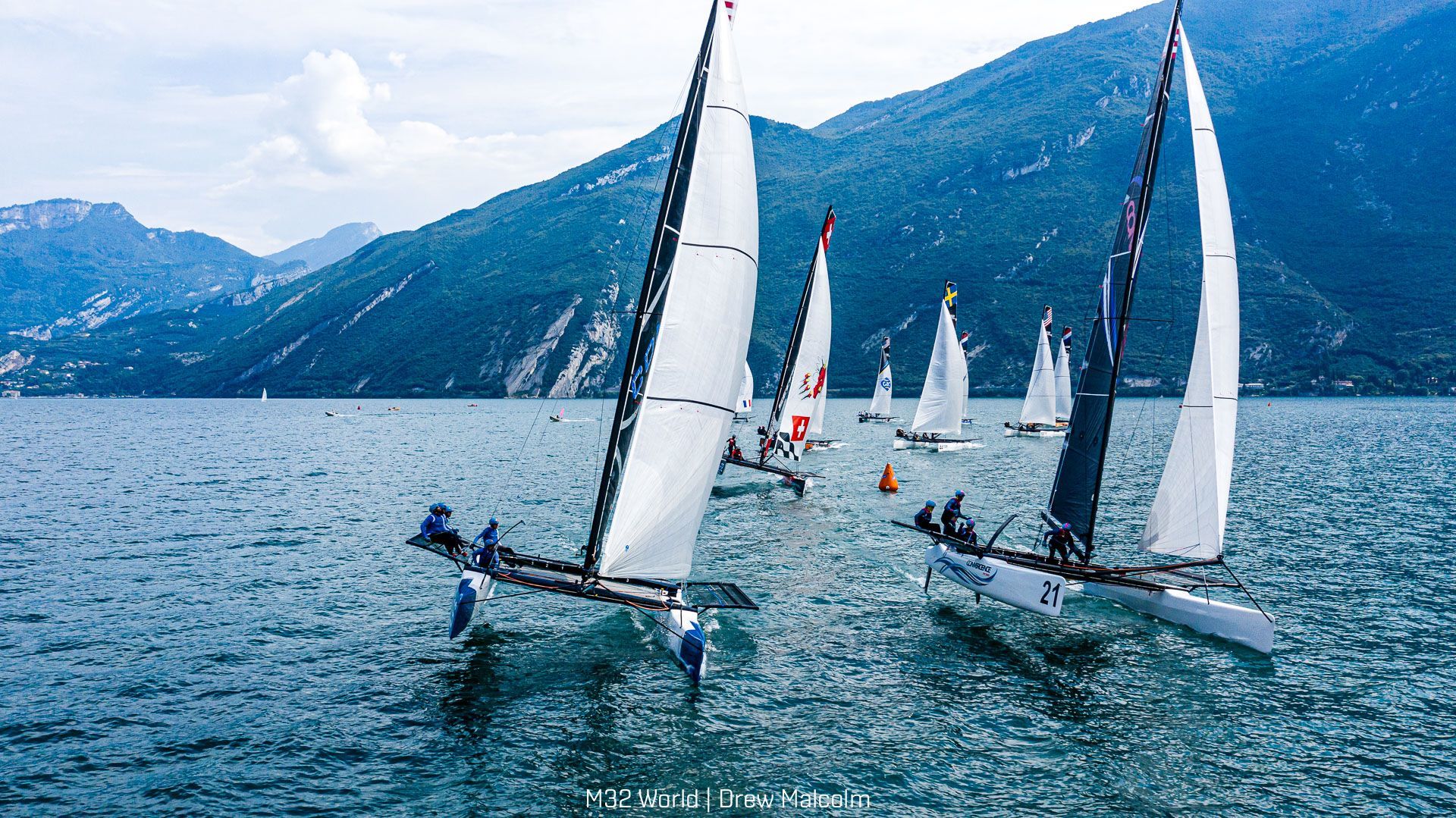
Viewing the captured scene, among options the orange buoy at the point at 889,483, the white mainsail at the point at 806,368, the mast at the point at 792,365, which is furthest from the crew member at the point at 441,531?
the orange buoy at the point at 889,483

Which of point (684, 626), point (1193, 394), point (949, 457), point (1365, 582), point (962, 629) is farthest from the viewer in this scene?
point (949, 457)

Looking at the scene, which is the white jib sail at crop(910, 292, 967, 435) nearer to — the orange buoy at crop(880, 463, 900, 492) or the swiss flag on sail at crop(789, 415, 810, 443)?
the orange buoy at crop(880, 463, 900, 492)

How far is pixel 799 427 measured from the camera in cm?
5438

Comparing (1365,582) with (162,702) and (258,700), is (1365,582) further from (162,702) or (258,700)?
(162,702)

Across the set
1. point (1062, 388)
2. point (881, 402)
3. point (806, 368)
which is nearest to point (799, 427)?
point (806, 368)

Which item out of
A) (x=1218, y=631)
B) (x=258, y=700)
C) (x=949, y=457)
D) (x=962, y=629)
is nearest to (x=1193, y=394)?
(x=1218, y=631)

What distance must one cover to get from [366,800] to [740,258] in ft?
46.9

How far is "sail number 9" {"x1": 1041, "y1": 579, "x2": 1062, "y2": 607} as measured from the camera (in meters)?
24.2

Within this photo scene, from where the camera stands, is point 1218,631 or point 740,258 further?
point 1218,631

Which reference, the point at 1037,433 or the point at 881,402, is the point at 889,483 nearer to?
the point at 1037,433

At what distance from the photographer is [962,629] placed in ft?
84.1

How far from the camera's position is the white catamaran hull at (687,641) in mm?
20062

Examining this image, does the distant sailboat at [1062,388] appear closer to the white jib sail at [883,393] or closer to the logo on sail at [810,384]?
the white jib sail at [883,393]

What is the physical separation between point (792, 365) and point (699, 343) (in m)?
32.9
